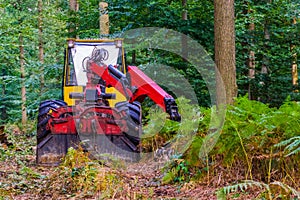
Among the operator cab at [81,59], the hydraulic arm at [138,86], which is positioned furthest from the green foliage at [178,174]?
the operator cab at [81,59]

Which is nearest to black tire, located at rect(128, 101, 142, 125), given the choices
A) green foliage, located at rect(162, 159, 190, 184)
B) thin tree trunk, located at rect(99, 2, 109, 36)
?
green foliage, located at rect(162, 159, 190, 184)

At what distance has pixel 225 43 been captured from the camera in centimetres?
845

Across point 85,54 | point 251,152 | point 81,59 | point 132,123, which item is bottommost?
point 251,152

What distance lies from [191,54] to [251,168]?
8427 mm

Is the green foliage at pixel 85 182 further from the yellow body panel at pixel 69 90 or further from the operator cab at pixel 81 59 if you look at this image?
the operator cab at pixel 81 59

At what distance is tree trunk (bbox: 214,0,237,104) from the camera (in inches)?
330

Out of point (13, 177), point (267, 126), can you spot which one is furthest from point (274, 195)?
point (13, 177)

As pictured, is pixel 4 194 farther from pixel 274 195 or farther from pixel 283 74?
pixel 283 74

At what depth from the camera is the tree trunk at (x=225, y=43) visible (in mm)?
8391

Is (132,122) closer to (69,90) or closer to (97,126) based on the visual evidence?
(97,126)

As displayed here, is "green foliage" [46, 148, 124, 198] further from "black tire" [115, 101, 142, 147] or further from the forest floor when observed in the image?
"black tire" [115, 101, 142, 147]

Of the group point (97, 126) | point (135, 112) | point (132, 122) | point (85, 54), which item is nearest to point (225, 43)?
point (135, 112)

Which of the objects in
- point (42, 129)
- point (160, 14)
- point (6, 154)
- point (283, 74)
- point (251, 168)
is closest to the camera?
point (251, 168)

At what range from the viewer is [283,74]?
60.7 feet
